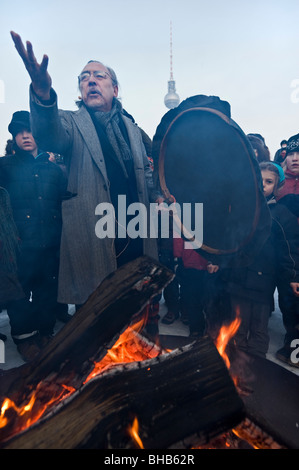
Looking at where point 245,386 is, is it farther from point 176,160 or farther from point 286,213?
point 286,213

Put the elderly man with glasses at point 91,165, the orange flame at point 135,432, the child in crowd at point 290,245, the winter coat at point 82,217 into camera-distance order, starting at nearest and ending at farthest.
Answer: the orange flame at point 135,432, the elderly man with glasses at point 91,165, the winter coat at point 82,217, the child in crowd at point 290,245

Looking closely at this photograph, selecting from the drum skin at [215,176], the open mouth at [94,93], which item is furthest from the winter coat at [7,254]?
the drum skin at [215,176]

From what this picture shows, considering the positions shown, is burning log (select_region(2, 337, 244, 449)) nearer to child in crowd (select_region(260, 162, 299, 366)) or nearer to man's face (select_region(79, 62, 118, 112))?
child in crowd (select_region(260, 162, 299, 366))

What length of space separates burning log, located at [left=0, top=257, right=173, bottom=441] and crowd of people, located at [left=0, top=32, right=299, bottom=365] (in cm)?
49

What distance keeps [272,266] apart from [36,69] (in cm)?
253

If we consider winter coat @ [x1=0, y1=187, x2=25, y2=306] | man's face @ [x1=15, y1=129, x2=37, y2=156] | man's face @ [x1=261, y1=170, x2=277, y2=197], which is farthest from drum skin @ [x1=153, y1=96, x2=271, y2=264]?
man's face @ [x1=15, y1=129, x2=37, y2=156]

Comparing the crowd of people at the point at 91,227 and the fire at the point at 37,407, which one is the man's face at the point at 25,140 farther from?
the fire at the point at 37,407

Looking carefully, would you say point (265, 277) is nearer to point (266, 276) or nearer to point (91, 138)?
point (266, 276)

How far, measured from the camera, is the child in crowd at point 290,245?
2.51 meters

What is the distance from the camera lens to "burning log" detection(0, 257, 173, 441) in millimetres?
1238

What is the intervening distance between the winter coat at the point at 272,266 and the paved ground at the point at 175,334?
24.5 inches

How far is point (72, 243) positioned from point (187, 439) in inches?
52.8

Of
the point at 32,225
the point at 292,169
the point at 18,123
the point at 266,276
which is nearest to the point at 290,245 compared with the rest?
the point at 266,276

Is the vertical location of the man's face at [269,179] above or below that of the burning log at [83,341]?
above
